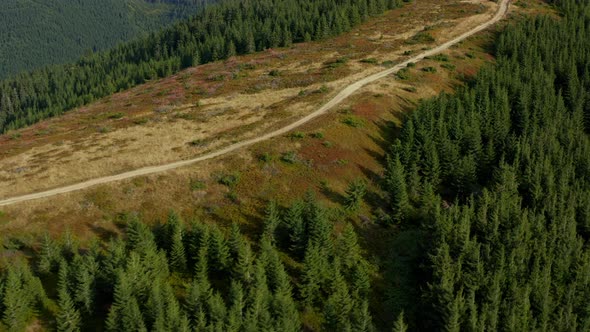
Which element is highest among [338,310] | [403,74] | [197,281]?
[403,74]

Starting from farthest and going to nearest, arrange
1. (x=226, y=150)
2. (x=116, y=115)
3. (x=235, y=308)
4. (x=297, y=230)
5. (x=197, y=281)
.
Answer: (x=116, y=115)
(x=226, y=150)
(x=297, y=230)
(x=197, y=281)
(x=235, y=308)

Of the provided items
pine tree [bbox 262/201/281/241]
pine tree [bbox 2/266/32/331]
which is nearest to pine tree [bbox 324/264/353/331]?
pine tree [bbox 262/201/281/241]

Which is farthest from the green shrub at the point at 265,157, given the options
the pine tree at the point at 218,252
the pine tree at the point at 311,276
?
the pine tree at the point at 311,276

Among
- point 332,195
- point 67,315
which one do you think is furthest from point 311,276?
point 67,315

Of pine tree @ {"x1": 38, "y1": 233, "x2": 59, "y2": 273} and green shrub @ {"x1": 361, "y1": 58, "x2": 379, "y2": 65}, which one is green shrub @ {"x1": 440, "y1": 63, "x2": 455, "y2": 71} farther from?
pine tree @ {"x1": 38, "y1": 233, "x2": 59, "y2": 273}

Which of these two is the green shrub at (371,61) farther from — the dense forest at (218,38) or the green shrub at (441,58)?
the dense forest at (218,38)

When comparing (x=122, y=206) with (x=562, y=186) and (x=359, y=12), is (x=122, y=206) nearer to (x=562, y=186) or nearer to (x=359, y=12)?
(x=562, y=186)

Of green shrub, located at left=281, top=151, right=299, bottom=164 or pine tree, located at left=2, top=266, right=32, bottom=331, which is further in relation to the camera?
green shrub, located at left=281, top=151, right=299, bottom=164

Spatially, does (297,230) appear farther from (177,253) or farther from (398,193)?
(398,193)
